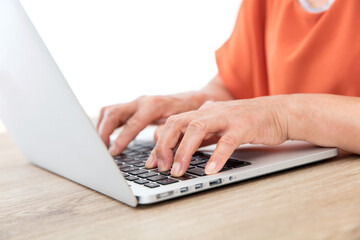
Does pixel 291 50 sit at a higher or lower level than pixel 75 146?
lower

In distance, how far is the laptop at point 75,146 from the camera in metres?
0.57

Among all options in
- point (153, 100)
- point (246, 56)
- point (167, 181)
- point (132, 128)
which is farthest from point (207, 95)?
point (167, 181)

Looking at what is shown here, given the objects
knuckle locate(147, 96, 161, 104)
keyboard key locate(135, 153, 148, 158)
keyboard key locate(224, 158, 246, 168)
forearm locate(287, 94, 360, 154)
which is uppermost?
knuckle locate(147, 96, 161, 104)

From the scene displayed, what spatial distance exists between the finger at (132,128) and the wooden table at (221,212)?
0.91ft

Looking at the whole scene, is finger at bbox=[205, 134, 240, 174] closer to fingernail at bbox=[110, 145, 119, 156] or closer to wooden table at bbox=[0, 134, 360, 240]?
wooden table at bbox=[0, 134, 360, 240]

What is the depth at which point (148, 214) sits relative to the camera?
546 millimetres

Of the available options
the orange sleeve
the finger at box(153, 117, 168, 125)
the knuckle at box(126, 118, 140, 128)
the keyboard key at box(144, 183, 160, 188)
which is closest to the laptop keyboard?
the keyboard key at box(144, 183, 160, 188)

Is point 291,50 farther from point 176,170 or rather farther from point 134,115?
point 176,170

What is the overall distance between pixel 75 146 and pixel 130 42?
3.47 metres

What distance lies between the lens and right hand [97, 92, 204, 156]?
1.02 metres

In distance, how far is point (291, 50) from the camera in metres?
1.19

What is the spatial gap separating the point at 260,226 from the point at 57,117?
0.34 meters

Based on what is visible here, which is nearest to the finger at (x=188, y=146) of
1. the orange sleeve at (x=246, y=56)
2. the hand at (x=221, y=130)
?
the hand at (x=221, y=130)

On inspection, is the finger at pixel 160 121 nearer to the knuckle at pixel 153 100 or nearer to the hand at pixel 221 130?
the knuckle at pixel 153 100
